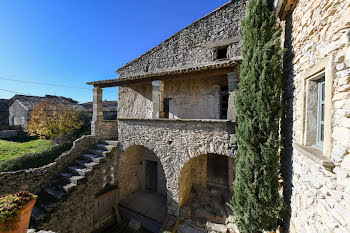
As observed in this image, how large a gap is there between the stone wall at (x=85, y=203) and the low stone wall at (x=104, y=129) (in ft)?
5.39

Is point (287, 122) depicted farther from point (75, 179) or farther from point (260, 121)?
point (75, 179)

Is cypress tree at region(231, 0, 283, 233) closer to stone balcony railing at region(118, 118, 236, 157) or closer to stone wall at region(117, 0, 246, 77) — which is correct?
stone balcony railing at region(118, 118, 236, 157)

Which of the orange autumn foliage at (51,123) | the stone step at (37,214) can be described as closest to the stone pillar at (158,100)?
the stone step at (37,214)

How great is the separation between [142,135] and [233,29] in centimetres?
711

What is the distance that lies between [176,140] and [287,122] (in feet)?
12.3

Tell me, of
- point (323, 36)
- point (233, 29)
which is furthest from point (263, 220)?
point (233, 29)

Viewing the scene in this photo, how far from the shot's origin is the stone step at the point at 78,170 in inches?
262

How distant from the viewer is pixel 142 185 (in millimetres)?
9031

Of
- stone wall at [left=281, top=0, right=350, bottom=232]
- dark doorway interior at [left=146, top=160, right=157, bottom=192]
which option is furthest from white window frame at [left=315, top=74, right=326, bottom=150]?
dark doorway interior at [left=146, top=160, right=157, bottom=192]

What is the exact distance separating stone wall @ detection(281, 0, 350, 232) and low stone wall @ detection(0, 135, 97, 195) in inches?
356

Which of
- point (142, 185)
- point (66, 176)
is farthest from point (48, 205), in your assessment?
point (142, 185)

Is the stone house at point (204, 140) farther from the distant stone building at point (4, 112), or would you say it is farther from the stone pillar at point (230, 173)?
the distant stone building at point (4, 112)

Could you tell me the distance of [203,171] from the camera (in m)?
7.82

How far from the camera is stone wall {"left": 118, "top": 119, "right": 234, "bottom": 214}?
5.10 meters
